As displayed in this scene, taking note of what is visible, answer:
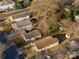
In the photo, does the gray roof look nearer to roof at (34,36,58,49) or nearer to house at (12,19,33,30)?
house at (12,19,33,30)

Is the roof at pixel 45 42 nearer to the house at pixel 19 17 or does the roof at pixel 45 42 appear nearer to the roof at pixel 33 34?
the roof at pixel 33 34

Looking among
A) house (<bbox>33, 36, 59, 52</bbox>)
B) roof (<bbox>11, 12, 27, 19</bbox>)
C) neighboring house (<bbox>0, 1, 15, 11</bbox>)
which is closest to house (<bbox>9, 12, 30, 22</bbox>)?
roof (<bbox>11, 12, 27, 19</bbox>)

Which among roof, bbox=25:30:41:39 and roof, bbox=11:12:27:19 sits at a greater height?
roof, bbox=25:30:41:39

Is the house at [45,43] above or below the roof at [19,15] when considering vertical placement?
above

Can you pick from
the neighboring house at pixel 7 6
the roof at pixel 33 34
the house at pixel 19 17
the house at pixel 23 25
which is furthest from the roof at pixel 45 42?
the neighboring house at pixel 7 6

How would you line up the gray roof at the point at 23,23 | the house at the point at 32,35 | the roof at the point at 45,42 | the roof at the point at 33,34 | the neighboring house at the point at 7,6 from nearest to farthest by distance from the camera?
1. the roof at the point at 45,42
2. the house at the point at 32,35
3. the roof at the point at 33,34
4. the gray roof at the point at 23,23
5. the neighboring house at the point at 7,6

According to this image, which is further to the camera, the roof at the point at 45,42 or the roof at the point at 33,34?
the roof at the point at 33,34

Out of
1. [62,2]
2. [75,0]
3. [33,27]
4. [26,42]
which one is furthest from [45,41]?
[75,0]

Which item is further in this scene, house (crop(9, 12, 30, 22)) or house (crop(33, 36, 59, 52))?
house (crop(9, 12, 30, 22))

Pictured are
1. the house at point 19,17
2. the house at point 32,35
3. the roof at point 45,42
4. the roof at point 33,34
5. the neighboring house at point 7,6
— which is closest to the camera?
the roof at point 45,42
